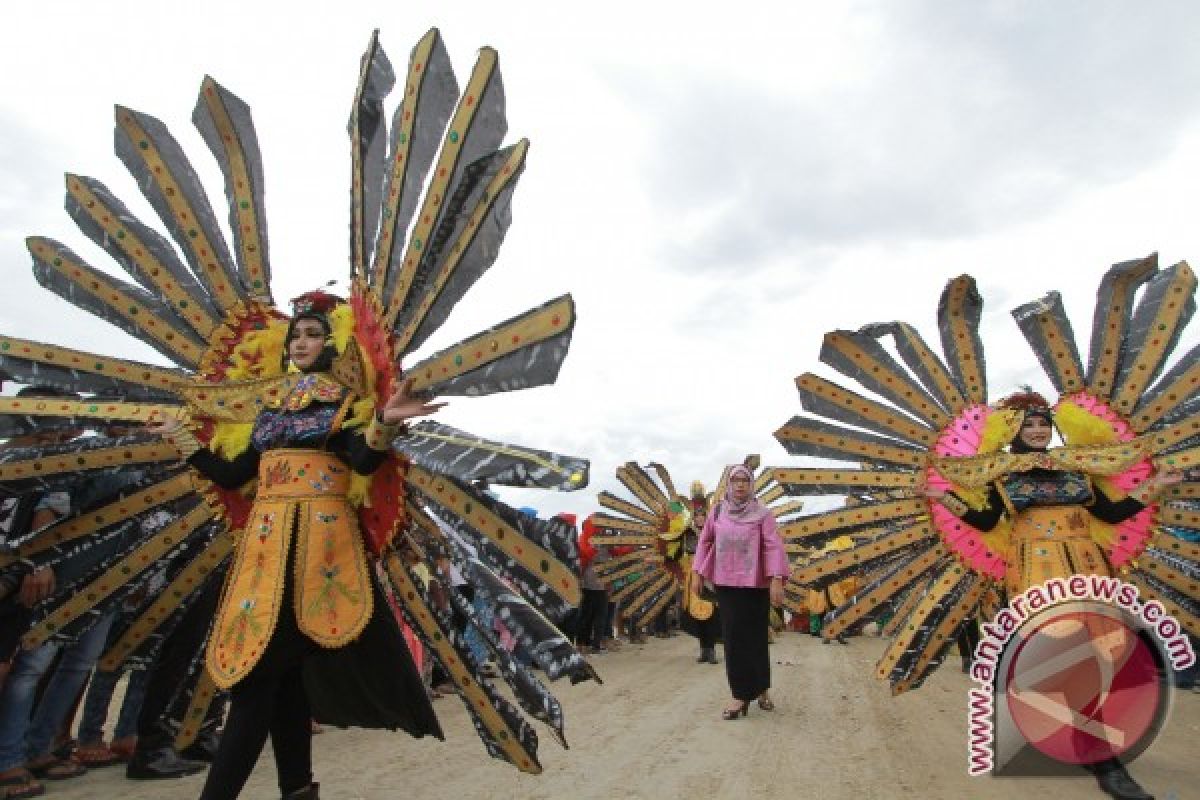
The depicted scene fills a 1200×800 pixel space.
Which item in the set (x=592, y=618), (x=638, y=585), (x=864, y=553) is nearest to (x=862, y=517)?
(x=864, y=553)

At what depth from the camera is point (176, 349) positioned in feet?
10.7

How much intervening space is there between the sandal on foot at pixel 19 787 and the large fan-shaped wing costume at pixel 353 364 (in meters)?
0.78

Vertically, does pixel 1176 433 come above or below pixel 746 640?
above

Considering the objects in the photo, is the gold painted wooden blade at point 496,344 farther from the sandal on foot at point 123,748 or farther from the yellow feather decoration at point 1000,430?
the sandal on foot at point 123,748

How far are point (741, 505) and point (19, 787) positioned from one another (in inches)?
174

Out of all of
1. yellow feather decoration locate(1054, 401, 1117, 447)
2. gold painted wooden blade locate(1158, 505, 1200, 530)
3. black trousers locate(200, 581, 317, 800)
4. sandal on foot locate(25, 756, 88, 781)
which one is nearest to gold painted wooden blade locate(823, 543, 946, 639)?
yellow feather decoration locate(1054, 401, 1117, 447)

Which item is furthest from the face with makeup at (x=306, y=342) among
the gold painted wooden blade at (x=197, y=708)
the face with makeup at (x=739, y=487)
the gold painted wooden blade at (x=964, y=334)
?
the face with makeup at (x=739, y=487)

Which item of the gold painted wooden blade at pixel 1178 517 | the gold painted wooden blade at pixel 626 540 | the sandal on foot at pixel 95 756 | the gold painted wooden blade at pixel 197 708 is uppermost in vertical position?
the gold painted wooden blade at pixel 1178 517

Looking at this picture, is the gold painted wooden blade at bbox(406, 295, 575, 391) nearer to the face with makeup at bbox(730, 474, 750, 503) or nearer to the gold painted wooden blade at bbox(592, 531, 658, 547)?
the face with makeup at bbox(730, 474, 750, 503)

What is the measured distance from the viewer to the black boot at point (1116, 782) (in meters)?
3.34

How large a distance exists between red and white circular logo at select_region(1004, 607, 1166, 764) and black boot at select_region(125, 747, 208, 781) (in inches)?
150

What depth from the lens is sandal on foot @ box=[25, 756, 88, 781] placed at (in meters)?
3.81

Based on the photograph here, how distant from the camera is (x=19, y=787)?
3.45 m

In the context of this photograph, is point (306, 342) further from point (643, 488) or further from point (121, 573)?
point (643, 488)
